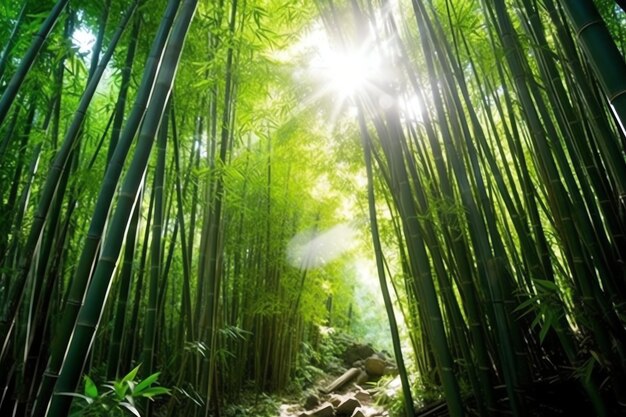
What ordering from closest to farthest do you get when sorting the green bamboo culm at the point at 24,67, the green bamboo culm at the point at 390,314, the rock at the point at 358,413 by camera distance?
the green bamboo culm at the point at 24,67 → the green bamboo culm at the point at 390,314 → the rock at the point at 358,413

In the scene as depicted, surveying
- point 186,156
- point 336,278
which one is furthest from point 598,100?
point 336,278

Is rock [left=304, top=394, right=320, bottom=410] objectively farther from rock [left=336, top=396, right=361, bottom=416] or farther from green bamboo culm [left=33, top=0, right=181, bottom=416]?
green bamboo culm [left=33, top=0, right=181, bottom=416]

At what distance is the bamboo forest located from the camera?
4.08 feet

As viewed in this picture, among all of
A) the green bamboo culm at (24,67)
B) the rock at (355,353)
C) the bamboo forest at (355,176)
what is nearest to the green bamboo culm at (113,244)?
the bamboo forest at (355,176)

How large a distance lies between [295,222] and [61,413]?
4.99m

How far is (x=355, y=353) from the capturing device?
9.15 meters

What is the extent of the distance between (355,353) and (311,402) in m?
3.65

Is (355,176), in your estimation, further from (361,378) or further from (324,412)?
(361,378)

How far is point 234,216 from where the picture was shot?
469 cm

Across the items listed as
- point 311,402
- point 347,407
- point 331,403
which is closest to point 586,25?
point 347,407

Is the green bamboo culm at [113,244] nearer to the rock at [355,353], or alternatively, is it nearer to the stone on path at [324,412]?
the stone on path at [324,412]

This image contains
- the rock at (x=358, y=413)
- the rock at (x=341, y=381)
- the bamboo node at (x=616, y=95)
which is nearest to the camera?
the bamboo node at (x=616, y=95)

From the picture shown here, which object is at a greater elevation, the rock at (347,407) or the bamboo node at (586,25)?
the bamboo node at (586,25)

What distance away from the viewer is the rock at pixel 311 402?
5.61m
